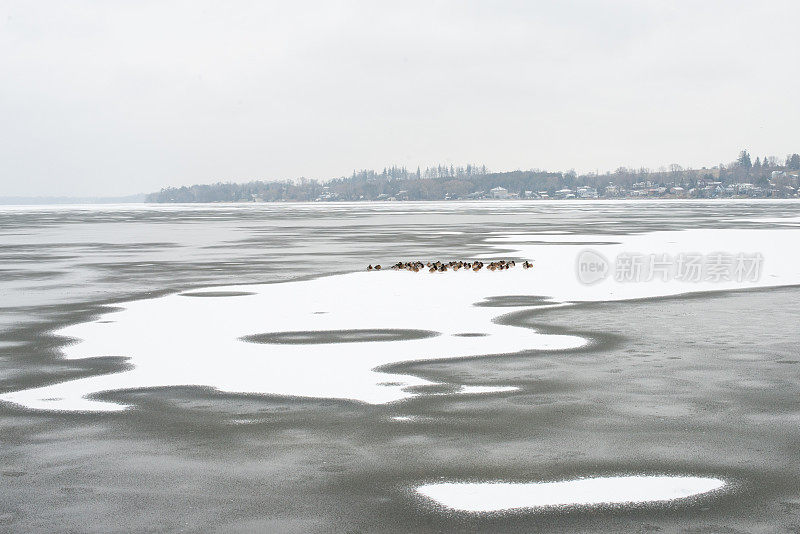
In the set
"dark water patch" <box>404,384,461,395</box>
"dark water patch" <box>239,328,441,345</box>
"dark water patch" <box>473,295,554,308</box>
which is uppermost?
"dark water patch" <box>404,384,461,395</box>

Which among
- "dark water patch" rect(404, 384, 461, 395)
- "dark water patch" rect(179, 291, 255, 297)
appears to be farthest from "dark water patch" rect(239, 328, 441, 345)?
"dark water patch" rect(179, 291, 255, 297)

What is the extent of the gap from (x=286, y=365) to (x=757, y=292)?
12960mm

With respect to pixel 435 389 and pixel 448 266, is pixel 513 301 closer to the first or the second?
pixel 448 266

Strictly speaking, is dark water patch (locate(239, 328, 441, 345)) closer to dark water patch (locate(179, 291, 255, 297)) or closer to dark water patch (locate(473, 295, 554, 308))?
dark water patch (locate(473, 295, 554, 308))

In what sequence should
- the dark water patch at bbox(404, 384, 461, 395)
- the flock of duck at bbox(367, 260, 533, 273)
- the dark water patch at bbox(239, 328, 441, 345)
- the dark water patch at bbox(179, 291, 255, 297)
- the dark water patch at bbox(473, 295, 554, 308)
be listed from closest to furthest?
the dark water patch at bbox(404, 384, 461, 395) → the dark water patch at bbox(239, 328, 441, 345) → the dark water patch at bbox(473, 295, 554, 308) → the dark water patch at bbox(179, 291, 255, 297) → the flock of duck at bbox(367, 260, 533, 273)

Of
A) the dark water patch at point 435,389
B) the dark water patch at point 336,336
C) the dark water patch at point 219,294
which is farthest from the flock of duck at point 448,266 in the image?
the dark water patch at point 435,389

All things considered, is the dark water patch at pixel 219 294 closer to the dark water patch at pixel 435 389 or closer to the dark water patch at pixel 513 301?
the dark water patch at pixel 513 301

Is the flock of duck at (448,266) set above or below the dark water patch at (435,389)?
below

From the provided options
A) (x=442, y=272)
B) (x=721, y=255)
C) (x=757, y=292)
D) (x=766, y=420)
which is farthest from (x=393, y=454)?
(x=721, y=255)

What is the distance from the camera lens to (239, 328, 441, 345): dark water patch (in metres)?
15.0

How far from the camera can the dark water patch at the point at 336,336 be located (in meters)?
15.0

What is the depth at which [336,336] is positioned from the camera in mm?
15562

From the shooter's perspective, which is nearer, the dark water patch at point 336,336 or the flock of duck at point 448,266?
the dark water patch at point 336,336

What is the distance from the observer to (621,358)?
13.3 metres
